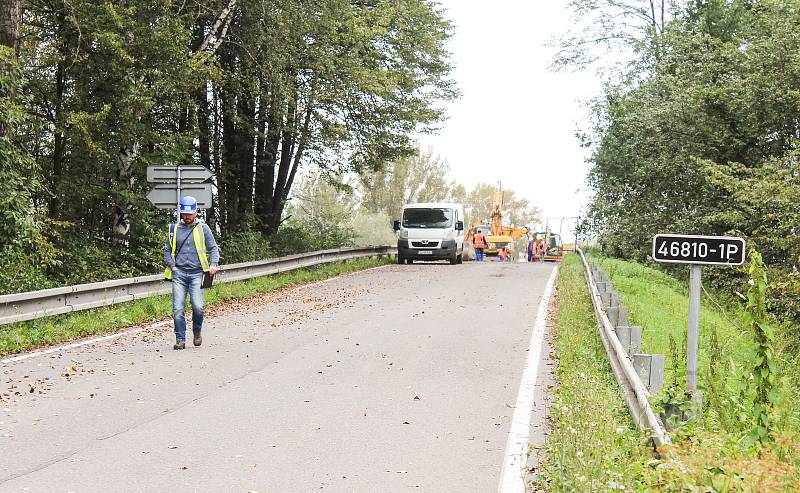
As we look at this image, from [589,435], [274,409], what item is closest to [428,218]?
[274,409]

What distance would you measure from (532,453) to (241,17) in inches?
725

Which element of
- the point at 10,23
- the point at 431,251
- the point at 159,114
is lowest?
the point at 431,251

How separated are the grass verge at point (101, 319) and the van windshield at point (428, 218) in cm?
1185

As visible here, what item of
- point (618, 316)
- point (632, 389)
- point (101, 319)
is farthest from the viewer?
point (101, 319)

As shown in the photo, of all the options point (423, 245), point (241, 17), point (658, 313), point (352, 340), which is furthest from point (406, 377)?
point (423, 245)

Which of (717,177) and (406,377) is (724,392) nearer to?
(406,377)

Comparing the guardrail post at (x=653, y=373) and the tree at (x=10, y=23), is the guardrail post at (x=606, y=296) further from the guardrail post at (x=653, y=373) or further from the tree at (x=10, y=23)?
the tree at (x=10, y=23)

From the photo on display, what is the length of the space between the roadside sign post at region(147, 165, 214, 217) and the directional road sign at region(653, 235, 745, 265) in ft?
39.1

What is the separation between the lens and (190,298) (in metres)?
12.1

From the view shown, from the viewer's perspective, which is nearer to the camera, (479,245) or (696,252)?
(696,252)

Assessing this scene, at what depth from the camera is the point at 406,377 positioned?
32.3 ft

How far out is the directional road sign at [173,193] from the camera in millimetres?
18625

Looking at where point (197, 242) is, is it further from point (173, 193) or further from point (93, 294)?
point (173, 193)

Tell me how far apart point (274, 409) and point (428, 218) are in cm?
2608
